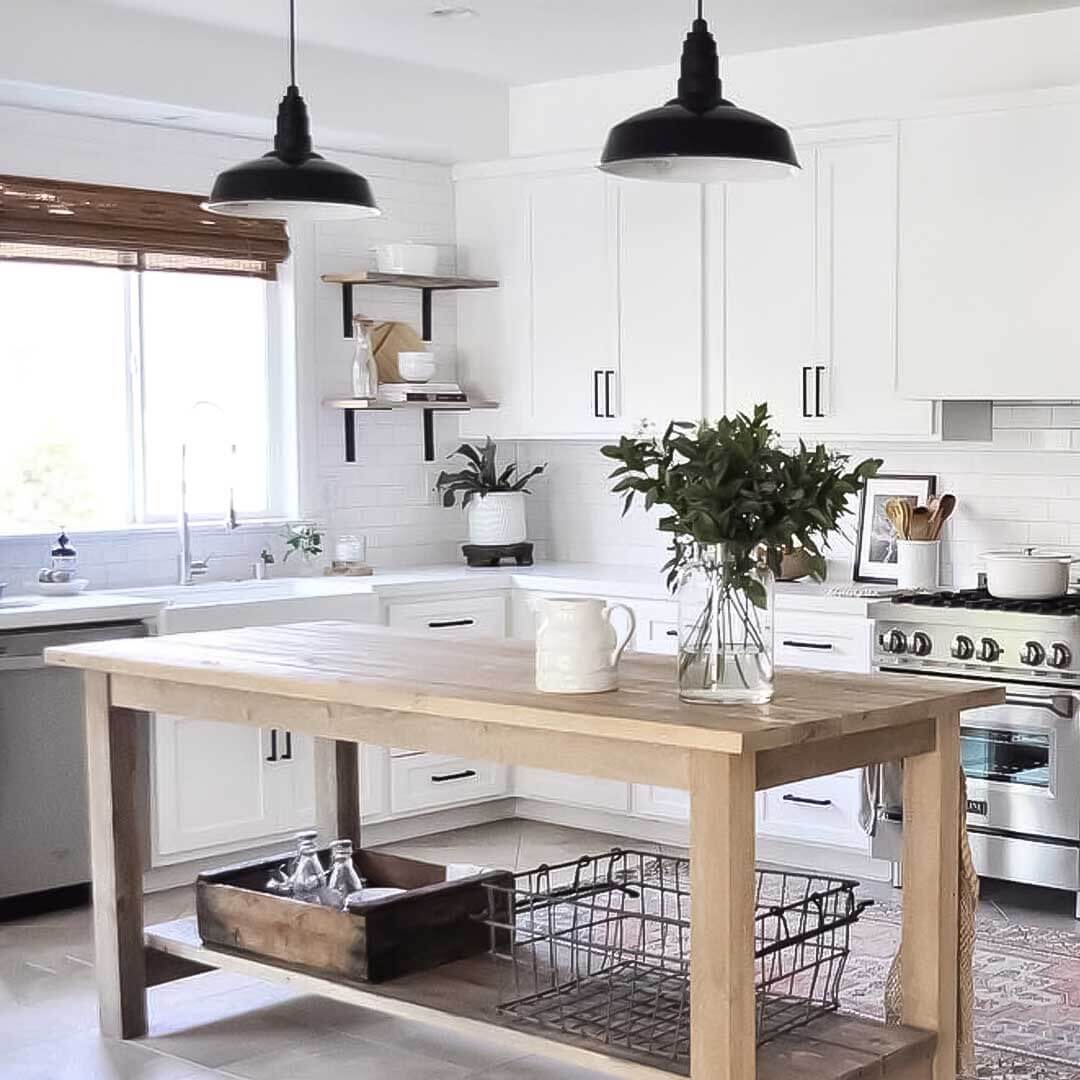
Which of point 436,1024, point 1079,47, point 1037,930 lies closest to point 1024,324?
Result: point 1079,47

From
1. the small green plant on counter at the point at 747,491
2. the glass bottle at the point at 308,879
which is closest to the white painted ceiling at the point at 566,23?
the glass bottle at the point at 308,879

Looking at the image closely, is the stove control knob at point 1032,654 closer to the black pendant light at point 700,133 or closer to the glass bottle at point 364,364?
the black pendant light at point 700,133

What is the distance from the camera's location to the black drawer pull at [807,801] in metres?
6.15

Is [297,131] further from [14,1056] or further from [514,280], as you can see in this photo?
[514,280]

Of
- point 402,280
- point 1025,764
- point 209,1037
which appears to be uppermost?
point 402,280

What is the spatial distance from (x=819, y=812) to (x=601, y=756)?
287 centimetres

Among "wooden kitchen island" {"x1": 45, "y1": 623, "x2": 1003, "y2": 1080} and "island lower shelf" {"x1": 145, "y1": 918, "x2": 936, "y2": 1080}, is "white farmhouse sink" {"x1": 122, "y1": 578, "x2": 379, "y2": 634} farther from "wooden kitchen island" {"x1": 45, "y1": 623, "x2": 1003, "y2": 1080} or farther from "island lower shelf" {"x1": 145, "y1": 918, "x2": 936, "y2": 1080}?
"island lower shelf" {"x1": 145, "y1": 918, "x2": 936, "y2": 1080}

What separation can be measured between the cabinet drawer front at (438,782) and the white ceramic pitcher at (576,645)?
10.0ft

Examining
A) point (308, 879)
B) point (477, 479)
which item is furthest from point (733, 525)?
point (477, 479)

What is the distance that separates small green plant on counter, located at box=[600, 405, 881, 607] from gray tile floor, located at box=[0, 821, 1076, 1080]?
1161 mm

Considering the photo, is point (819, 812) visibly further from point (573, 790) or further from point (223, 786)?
point (223, 786)

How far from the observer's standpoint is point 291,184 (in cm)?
445

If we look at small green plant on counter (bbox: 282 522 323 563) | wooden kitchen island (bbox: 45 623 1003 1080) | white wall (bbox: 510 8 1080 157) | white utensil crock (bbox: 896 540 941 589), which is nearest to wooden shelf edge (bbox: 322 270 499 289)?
white wall (bbox: 510 8 1080 157)

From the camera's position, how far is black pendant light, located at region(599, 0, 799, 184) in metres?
3.86
